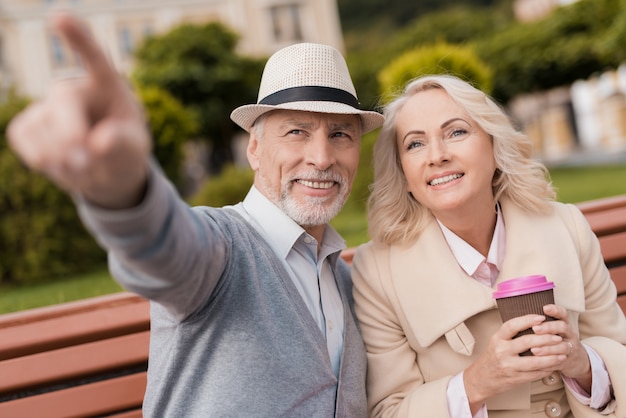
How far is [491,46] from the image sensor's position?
21016 millimetres

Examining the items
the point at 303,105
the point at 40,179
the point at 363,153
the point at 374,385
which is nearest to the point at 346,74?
the point at 303,105

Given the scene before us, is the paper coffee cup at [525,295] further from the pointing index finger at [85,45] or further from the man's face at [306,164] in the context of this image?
the pointing index finger at [85,45]

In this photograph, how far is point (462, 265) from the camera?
227 centimetres

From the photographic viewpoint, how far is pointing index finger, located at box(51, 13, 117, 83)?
102 centimetres

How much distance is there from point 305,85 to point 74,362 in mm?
1090

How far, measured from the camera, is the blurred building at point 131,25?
29875 mm

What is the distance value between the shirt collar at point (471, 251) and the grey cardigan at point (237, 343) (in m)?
0.55

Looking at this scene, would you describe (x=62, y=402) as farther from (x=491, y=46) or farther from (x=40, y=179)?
(x=491, y=46)

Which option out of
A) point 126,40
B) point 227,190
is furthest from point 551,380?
point 126,40

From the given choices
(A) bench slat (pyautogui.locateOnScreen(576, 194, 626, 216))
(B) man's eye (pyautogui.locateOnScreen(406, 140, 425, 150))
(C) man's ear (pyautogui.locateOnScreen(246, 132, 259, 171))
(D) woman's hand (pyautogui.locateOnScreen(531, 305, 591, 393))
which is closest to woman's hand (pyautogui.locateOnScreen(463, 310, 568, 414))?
(D) woman's hand (pyautogui.locateOnScreen(531, 305, 591, 393))

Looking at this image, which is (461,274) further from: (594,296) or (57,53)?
(57,53)

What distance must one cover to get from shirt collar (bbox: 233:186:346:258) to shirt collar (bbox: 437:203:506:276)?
423 millimetres

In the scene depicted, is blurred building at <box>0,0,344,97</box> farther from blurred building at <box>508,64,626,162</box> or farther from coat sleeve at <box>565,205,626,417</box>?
coat sleeve at <box>565,205,626,417</box>

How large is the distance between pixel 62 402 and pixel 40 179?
5365mm
